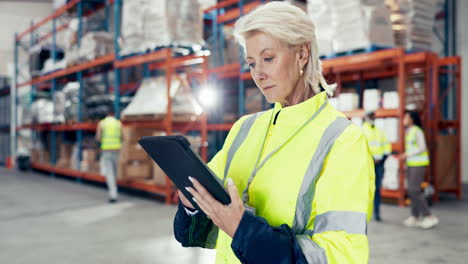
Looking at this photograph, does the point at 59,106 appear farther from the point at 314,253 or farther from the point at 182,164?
the point at 314,253

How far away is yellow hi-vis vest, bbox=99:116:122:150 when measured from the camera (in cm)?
827

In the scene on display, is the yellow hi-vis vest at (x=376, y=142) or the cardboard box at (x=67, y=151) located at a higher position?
the yellow hi-vis vest at (x=376, y=142)

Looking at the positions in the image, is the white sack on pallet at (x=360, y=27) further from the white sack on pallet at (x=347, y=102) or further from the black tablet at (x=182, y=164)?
the black tablet at (x=182, y=164)

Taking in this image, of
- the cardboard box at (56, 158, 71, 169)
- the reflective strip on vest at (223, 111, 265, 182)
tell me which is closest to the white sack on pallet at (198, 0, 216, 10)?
the cardboard box at (56, 158, 71, 169)

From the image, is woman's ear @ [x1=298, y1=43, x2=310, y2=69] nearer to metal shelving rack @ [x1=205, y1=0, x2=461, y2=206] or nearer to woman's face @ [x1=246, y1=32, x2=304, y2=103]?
woman's face @ [x1=246, y1=32, x2=304, y2=103]

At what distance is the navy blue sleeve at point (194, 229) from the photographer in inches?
49.4

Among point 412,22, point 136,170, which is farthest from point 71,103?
point 412,22

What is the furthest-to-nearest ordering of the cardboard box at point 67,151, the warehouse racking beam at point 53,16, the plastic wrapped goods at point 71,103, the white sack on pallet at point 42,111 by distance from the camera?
the white sack on pallet at point 42,111 < the cardboard box at point 67,151 < the warehouse racking beam at point 53,16 < the plastic wrapped goods at point 71,103

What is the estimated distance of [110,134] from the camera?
8.27 m

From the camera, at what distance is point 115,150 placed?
8.38 m

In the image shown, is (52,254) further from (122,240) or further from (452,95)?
(452,95)

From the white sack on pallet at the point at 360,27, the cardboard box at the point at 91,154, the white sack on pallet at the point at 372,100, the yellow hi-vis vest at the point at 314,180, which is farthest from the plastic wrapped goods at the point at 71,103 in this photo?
the yellow hi-vis vest at the point at 314,180

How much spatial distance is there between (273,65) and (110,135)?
759cm

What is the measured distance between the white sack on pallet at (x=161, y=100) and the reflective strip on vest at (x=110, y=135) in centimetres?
40
